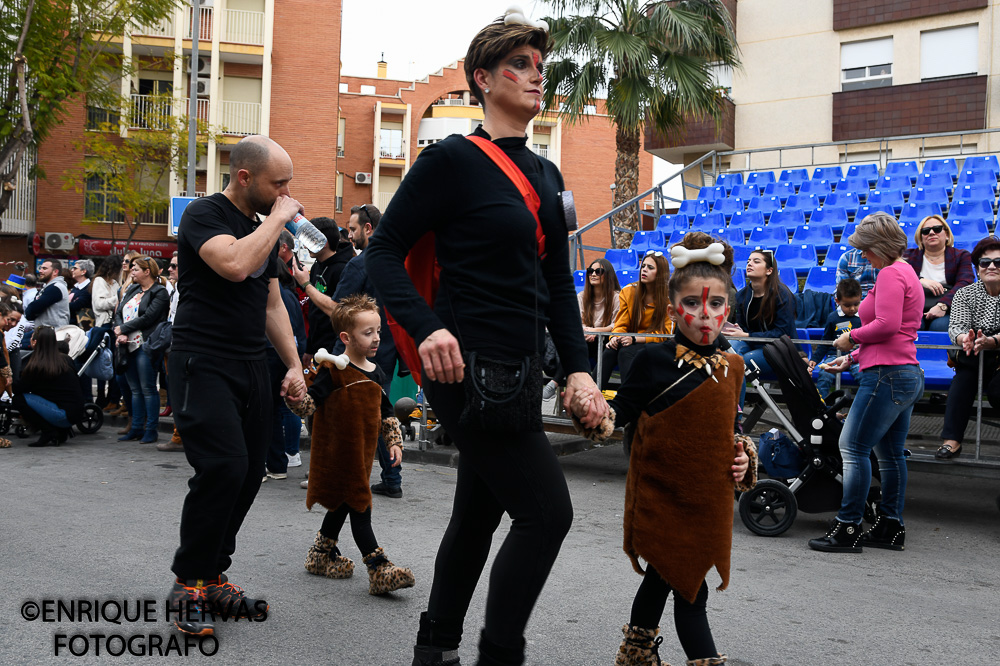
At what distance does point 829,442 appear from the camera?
6.08 m

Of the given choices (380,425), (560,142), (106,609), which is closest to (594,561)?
(380,425)

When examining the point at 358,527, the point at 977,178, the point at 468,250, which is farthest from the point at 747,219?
the point at 468,250

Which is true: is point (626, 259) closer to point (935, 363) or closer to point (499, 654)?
point (935, 363)

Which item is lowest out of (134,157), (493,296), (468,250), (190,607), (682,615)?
(190,607)

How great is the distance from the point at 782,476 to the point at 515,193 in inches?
170

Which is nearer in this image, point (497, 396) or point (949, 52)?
point (497, 396)

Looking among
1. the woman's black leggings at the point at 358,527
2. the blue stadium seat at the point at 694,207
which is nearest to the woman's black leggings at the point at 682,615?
the woman's black leggings at the point at 358,527

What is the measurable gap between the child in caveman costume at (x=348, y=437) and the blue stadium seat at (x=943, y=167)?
13.7m

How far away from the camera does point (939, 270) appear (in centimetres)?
815

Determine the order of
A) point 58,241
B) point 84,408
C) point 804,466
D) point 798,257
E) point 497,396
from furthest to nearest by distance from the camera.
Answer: point 58,241
point 798,257
point 84,408
point 804,466
point 497,396

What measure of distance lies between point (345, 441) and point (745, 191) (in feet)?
45.3

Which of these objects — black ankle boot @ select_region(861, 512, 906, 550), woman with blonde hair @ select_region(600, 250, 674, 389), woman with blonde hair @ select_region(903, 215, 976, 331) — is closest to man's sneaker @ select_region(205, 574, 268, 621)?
black ankle boot @ select_region(861, 512, 906, 550)

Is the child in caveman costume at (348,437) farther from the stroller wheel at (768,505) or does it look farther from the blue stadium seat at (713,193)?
the blue stadium seat at (713,193)

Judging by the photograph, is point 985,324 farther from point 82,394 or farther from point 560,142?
point 560,142
